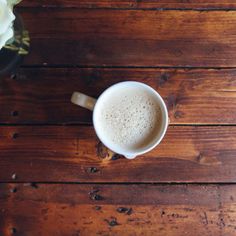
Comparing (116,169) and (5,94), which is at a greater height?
(5,94)

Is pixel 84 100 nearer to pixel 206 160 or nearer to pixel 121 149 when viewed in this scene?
pixel 121 149

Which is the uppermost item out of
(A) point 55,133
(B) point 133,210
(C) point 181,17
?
(C) point 181,17

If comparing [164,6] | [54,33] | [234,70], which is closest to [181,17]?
[164,6]

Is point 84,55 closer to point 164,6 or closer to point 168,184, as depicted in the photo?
point 164,6

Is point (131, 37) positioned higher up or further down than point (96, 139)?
higher up

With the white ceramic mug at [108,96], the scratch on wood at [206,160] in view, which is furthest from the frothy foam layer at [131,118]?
the scratch on wood at [206,160]

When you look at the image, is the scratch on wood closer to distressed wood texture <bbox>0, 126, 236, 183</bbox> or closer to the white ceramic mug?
distressed wood texture <bbox>0, 126, 236, 183</bbox>

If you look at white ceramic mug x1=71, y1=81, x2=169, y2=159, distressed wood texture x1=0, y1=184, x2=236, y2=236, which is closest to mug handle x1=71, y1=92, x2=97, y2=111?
white ceramic mug x1=71, y1=81, x2=169, y2=159

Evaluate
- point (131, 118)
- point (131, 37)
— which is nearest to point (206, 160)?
point (131, 118)
